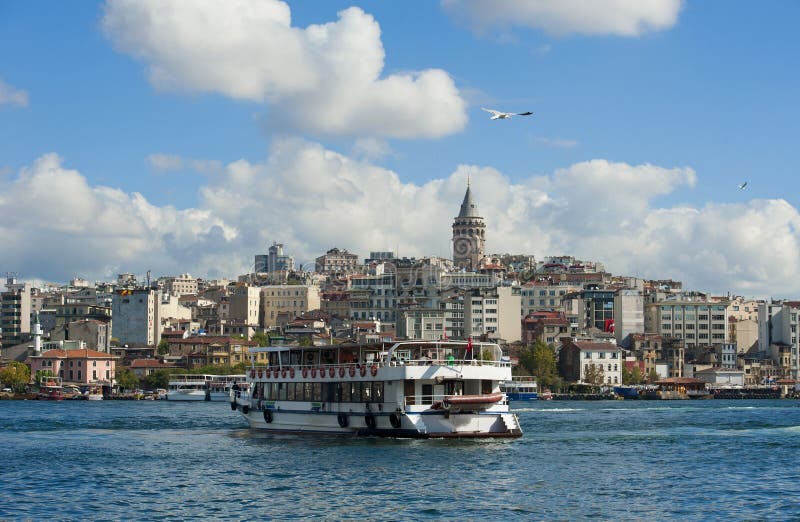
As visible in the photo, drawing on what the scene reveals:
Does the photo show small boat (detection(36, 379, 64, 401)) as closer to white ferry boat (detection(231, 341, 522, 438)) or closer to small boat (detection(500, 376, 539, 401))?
small boat (detection(500, 376, 539, 401))

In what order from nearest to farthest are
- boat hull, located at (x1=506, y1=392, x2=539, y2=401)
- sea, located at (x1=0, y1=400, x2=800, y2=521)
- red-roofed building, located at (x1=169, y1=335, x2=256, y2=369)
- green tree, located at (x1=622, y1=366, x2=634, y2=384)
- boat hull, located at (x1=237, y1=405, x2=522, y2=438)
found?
sea, located at (x1=0, y1=400, x2=800, y2=521)
boat hull, located at (x1=237, y1=405, x2=522, y2=438)
boat hull, located at (x1=506, y1=392, x2=539, y2=401)
red-roofed building, located at (x1=169, y1=335, x2=256, y2=369)
green tree, located at (x1=622, y1=366, x2=634, y2=384)

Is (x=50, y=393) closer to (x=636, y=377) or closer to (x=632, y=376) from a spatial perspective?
(x=632, y=376)

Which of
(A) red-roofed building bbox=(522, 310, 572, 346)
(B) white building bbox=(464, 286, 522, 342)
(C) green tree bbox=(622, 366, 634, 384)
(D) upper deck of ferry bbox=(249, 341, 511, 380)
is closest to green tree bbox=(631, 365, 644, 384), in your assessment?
(C) green tree bbox=(622, 366, 634, 384)

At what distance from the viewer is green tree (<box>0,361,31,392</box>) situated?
387 feet

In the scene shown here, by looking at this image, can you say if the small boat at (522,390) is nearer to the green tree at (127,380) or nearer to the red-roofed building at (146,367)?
the red-roofed building at (146,367)

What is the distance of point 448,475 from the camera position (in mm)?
35594

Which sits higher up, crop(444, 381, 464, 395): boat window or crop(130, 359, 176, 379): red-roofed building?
crop(130, 359, 176, 379): red-roofed building

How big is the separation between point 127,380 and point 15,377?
10.7m

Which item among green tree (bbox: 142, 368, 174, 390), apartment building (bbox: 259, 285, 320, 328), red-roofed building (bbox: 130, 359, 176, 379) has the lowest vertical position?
green tree (bbox: 142, 368, 174, 390)

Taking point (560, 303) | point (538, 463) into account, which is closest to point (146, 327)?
point (560, 303)

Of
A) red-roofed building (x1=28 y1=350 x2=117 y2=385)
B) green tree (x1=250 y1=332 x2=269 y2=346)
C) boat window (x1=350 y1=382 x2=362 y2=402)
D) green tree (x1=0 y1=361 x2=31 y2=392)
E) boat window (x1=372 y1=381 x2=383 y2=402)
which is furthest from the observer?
green tree (x1=250 y1=332 x2=269 y2=346)

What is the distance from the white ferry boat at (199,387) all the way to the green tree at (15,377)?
13.4 meters

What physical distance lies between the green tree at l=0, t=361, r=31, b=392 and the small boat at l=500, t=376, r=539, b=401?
147 ft

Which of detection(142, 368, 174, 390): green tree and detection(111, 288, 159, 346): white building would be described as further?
detection(111, 288, 159, 346): white building
